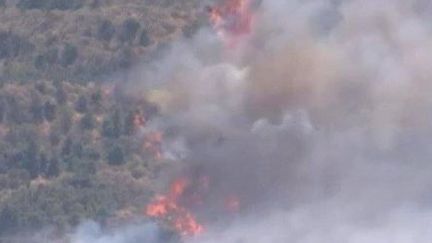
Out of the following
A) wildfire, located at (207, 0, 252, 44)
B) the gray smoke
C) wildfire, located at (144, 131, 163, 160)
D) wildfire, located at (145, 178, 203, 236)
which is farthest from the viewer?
wildfire, located at (144, 131, 163, 160)

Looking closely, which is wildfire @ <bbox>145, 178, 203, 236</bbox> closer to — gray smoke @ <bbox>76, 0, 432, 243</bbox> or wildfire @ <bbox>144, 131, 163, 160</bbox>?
gray smoke @ <bbox>76, 0, 432, 243</bbox>

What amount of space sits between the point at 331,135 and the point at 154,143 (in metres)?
27.2

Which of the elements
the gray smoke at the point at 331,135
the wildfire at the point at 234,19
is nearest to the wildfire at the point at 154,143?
the wildfire at the point at 234,19

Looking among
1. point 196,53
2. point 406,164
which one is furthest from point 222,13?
point 406,164

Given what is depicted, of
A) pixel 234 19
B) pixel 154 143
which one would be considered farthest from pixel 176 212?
pixel 234 19

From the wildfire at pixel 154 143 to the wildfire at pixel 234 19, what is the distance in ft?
41.9

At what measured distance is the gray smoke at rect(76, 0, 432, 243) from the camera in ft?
548

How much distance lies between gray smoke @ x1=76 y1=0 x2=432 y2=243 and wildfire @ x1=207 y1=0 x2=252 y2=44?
25.4 ft

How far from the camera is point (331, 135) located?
171m

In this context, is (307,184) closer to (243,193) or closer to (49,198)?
(243,193)

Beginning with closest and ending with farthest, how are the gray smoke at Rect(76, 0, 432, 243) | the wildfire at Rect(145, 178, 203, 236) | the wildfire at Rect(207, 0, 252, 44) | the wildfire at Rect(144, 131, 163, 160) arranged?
the gray smoke at Rect(76, 0, 432, 243) → the wildfire at Rect(145, 178, 203, 236) → the wildfire at Rect(207, 0, 252, 44) → the wildfire at Rect(144, 131, 163, 160)

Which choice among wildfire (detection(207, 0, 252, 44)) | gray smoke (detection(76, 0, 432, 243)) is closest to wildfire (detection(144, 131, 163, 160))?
wildfire (detection(207, 0, 252, 44))

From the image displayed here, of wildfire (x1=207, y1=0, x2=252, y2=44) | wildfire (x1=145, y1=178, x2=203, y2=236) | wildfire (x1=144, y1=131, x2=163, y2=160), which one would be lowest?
wildfire (x1=145, y1=178, x2=203, y2=236)

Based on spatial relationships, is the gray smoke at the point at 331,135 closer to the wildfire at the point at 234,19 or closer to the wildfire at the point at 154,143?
the wildfire at the point at 234,19
